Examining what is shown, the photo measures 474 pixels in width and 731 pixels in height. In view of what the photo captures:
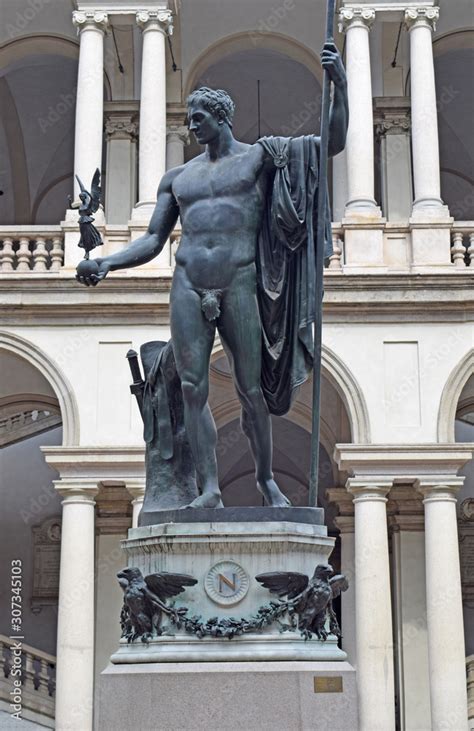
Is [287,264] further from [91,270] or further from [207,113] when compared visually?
[91,270]

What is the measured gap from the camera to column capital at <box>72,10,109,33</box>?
1912 centimetres

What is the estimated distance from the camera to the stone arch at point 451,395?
17062 mm

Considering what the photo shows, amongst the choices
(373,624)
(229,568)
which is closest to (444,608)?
(373,624)

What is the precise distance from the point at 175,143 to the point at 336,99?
1480cm

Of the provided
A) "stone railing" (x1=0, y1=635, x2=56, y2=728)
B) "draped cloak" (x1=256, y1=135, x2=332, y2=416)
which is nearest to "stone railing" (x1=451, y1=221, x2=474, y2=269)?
"stone railing" (x1=0, y1=635, x2=56, y2=728)

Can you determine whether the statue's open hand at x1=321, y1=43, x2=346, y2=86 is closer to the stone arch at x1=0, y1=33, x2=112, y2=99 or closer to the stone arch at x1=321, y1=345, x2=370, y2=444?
the stone arch at x1=321, y1=345, x2=370, y2=444

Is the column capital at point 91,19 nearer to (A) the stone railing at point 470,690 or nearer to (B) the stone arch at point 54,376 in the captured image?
(B) the stone arch at point 54,376

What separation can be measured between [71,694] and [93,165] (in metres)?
7.22

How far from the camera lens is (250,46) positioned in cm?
2161

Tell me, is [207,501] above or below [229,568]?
above

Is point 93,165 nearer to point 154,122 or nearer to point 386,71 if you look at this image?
point 154,122

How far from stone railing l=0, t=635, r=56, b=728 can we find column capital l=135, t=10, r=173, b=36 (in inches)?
362

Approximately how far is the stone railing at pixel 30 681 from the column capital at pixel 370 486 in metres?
5.36

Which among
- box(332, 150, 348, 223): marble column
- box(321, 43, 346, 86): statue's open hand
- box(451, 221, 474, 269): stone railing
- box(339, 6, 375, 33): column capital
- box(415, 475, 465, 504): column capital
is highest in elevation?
box(339, 6, 375, 33): column capital
